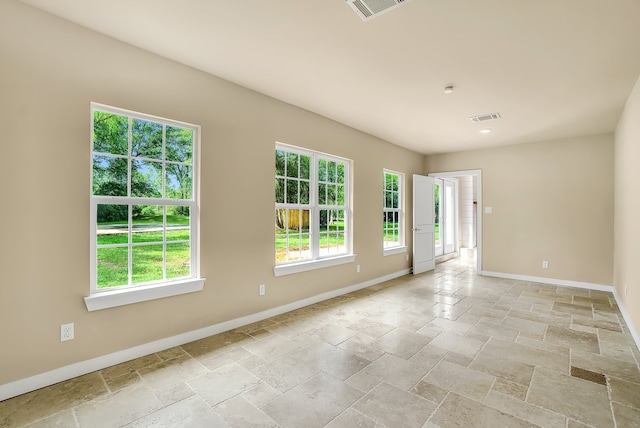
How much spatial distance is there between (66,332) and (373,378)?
91.2 inches

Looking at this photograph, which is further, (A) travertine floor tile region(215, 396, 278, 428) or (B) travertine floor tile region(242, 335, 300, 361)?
(B) travertine floor tile region(242, 335, 300, 361)

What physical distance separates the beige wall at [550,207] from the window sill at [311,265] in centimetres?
327

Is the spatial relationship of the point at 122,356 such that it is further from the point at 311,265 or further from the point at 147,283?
the point at 311,265

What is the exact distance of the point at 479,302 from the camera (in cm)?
431

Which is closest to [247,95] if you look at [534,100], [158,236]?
[158,236]

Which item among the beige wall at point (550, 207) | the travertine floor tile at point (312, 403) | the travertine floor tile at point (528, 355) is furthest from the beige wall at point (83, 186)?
the beige wall at point (550, 207)

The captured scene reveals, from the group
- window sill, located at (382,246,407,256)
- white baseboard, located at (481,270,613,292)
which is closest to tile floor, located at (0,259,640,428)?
white baseboard, located at (481,270,613,292)

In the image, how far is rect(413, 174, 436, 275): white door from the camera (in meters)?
6.21

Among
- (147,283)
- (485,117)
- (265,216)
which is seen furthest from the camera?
(485,117)

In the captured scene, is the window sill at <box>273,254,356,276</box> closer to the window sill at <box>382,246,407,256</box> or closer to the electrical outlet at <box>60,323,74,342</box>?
the window sill at <box>382,246,407,256</box>

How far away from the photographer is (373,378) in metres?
2.32

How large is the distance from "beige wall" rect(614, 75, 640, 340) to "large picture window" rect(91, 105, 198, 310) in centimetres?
436

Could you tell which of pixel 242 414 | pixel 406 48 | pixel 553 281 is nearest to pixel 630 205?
pixel 553 281

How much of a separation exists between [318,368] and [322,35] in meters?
2.64
